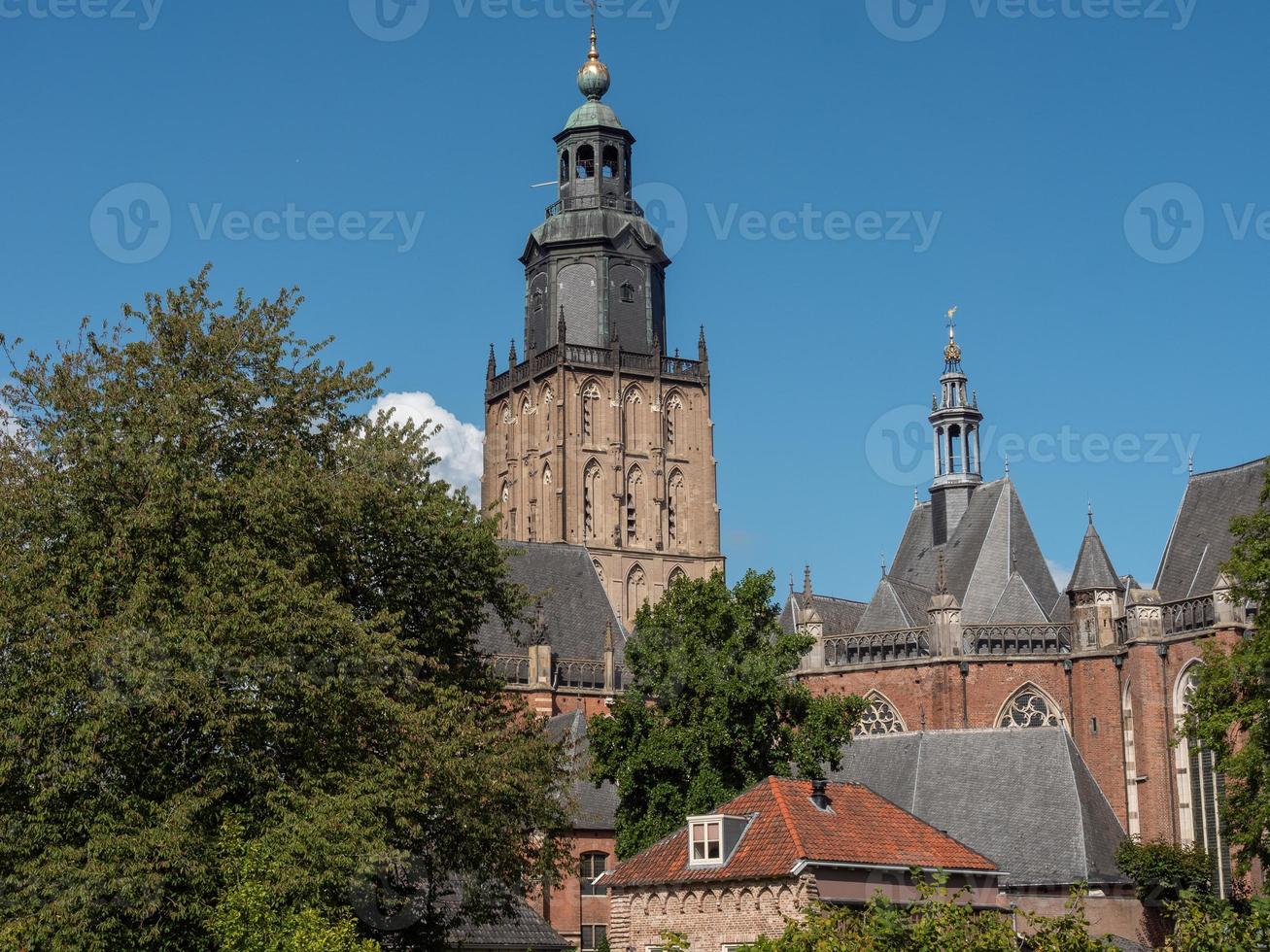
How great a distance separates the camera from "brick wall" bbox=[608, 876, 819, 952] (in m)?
31.4

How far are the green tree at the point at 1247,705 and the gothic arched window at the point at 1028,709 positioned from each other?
1815 centimetres

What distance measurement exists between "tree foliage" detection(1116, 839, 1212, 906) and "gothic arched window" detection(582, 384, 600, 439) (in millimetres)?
39210

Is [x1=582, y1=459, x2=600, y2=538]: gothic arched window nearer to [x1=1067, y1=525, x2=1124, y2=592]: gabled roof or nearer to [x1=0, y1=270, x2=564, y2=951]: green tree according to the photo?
[x1=1067, y1=525, x2=1124, y2=592]: gabled roof

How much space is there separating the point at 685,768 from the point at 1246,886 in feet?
52.9

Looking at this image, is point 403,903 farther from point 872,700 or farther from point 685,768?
point 872,700

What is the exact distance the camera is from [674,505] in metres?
81.4

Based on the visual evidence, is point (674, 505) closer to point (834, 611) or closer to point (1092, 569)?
point (834, 611)

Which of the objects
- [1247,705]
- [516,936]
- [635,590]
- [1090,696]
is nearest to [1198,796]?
[1090,696]

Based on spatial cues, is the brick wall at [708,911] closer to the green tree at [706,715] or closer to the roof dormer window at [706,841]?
the roof dormer window at [706,841]

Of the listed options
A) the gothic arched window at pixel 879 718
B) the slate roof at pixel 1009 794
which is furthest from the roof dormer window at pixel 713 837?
the gothic arched window at pixel 879 718

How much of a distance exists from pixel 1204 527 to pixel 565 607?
24.7m

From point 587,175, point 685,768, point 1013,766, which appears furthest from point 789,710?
point 587,175

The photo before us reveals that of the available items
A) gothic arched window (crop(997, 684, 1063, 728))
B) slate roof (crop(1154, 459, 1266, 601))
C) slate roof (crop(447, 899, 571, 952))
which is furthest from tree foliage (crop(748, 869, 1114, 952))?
gothic arched window (crop(997, 684, 1063, 728))

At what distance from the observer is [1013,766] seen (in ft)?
155
